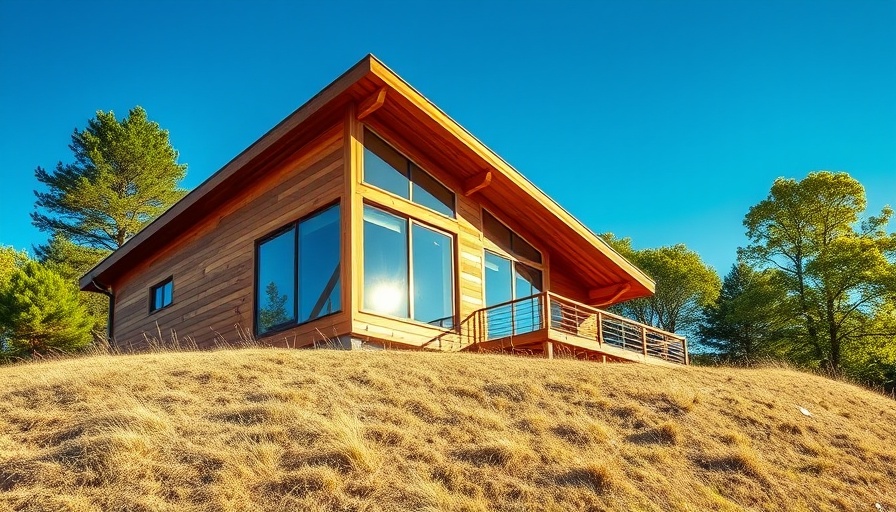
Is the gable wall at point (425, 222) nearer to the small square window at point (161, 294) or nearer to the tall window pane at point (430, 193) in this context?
the tall window pane at point (430, 193)

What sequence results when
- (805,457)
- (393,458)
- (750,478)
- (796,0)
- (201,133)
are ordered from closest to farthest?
1. (393,458)
2. (750,478)
3. (805,457)
4. (796,0)
5. (201,133)

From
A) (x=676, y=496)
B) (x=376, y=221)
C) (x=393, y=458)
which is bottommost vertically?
(x=676, y=496)

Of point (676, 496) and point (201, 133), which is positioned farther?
point (201, 133)

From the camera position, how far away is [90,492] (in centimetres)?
526

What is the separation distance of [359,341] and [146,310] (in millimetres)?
8184

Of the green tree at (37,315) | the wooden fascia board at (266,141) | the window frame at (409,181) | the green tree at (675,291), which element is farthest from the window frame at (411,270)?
the green tree at (675,291)

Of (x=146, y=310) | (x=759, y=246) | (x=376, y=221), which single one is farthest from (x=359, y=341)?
(x=759, y=246)

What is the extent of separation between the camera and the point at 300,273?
12.0m

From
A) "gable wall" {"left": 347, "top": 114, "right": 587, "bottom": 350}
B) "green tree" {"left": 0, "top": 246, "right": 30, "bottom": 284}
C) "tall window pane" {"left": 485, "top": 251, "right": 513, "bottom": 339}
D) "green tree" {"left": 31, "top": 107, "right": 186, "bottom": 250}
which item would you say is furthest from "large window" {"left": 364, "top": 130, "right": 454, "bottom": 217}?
"green tree" {"left": 0, "top": 246, "right": 30, "bottom": 284}

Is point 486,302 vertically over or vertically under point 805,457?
over

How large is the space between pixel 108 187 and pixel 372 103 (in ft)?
77.7

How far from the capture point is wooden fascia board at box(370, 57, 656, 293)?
11.4m

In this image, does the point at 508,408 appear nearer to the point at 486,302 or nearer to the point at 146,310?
the point at 486,302

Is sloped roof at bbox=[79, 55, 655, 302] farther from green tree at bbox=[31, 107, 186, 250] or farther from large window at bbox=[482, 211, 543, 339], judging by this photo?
green tree at bbox=[31, 107, 186, 250]
